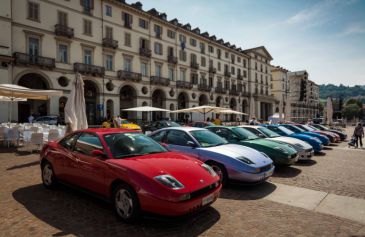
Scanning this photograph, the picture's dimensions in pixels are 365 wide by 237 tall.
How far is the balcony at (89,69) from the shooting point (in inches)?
1089

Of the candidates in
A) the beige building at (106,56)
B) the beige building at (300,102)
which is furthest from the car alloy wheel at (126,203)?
the beige building at (300,102)

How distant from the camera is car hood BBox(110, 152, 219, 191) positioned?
3.84m

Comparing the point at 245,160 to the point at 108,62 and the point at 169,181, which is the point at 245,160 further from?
the point at 108,62

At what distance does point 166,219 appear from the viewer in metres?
3.63

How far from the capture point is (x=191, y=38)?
143 feet

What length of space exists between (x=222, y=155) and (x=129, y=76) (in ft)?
95.3

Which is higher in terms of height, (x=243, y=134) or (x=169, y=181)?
(x=243, y=134)

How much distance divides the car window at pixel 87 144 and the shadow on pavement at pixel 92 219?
106 cm

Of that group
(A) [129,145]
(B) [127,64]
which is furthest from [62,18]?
(A) [129,145]

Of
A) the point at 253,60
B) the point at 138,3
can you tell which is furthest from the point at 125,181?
the point at 253,60

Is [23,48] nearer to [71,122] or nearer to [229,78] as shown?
[71,122]

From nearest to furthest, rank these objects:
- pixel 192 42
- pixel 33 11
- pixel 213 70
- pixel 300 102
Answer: pixel 33 11, pixel 192 42, pixel 213 70, pixel 300 102

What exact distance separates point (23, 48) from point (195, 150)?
82.5ft

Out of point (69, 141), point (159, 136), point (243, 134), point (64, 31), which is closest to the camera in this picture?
point (69, 141)
